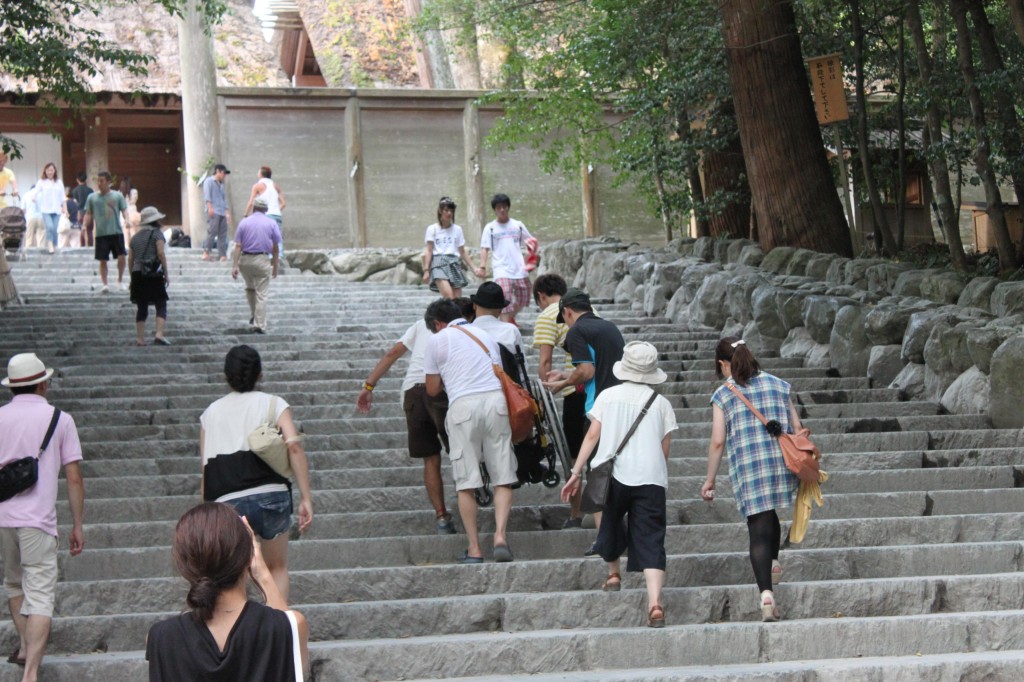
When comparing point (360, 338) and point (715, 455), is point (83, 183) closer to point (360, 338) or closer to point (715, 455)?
Answer: point (360, 338)

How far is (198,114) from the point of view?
21844 mm

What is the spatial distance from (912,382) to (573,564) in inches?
208

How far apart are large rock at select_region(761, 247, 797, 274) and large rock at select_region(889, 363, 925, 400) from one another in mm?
3712

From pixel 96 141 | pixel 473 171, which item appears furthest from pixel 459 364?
pixel 96 141

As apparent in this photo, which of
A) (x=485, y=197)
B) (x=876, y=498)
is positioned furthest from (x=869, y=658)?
(x=485, y=197)

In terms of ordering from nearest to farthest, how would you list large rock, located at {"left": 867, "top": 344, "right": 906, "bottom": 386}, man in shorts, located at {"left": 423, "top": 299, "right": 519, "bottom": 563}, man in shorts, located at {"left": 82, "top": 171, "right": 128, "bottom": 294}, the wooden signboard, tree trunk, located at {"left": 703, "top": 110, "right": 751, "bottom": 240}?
man in shorts, located at {"left": 423, "top": 299, "right": 519, "bottom": 563} → large rock, located at {"left": 867, "top": 344, "right": 906, "bottom": 386} → the wooden signboard → man in shorts, located at {"left": 82, "top": 171, "right": 128, "bottom": 294} → tree trunk, located at {"left": 703, "top": 110, "right": 751, "bottom": 240}

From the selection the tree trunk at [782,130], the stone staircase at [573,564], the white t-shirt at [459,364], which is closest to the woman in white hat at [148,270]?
the stone staircase at [573,564]

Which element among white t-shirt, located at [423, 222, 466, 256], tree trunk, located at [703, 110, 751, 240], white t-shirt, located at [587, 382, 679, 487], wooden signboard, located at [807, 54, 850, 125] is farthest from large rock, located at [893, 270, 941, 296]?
white t-shirt, located at [587, 382, 679, 487]

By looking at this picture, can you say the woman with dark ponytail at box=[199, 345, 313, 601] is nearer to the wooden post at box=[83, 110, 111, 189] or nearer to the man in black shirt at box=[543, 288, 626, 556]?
the man in black shirt at box=[543, 288, 626, 556]

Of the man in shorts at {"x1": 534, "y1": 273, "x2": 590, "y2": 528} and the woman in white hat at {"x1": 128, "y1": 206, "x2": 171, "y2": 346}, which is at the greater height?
the woman in white hat at {"x1": 128, "y1": 206, "x2": 171, "y2": 346}

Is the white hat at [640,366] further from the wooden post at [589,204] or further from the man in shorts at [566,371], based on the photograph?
the wooden post at [589,204]

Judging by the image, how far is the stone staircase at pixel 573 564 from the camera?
6727 mm

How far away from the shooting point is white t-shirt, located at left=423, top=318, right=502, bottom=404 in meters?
7.90

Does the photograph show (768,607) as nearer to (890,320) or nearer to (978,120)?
(890,320)
